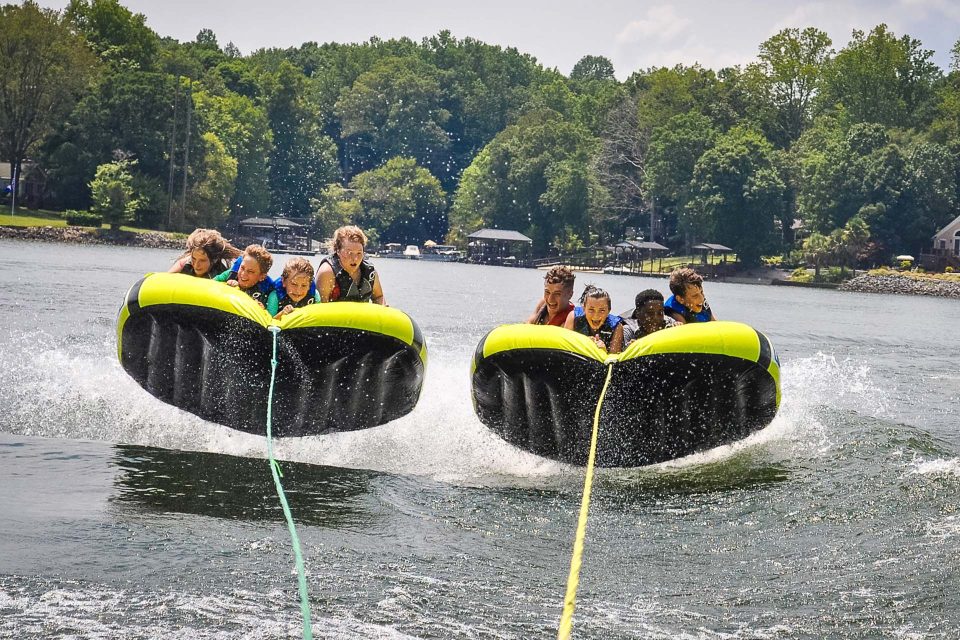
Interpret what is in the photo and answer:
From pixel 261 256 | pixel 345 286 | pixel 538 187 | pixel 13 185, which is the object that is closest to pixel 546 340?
pixel 345 286

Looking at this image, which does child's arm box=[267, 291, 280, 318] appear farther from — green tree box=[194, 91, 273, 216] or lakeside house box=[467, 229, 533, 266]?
lakeside house box=[467, 229, 533, 266]

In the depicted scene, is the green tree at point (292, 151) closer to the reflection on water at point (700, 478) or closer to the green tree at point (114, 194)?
the green tree at point (114, 194)

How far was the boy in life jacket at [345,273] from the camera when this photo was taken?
8258mm

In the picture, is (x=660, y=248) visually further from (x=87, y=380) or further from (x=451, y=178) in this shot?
(x=87, y=380)

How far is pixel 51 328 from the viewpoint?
15211mm

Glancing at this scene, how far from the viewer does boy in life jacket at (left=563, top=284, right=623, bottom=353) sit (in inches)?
303

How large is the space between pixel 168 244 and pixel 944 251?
39356mm

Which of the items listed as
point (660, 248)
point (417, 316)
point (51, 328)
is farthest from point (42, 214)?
point (51, 328)

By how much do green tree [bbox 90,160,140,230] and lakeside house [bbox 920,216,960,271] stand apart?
40.7 metres

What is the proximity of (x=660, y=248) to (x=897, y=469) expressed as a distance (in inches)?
2415

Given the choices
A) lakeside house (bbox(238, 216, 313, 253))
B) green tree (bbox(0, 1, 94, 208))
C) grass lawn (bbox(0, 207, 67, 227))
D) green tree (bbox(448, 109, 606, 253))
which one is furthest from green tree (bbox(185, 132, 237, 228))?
green tree (bbox(448, 109, 606, 253))

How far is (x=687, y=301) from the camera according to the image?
8.45 m

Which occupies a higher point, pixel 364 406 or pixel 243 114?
pixel 243 114

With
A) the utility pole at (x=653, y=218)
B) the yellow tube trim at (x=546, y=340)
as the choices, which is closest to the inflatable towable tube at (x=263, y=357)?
the yellow tube trim at (x=546, y=340)
